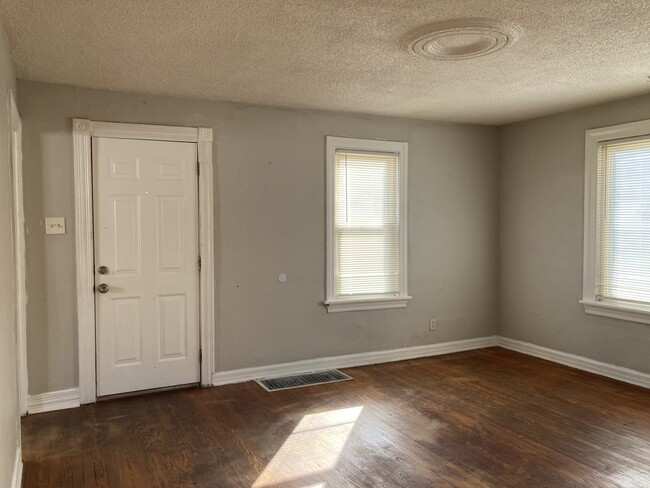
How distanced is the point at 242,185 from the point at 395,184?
154 centimetres

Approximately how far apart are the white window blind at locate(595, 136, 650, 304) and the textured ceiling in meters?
0.51

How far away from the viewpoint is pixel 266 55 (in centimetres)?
305

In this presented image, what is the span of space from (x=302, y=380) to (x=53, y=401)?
1.88 metres

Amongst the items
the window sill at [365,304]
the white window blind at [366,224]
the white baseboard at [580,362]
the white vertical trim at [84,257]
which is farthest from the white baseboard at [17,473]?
the white baseboard at [580,362]

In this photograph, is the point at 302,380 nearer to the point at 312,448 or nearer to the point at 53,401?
the point at 312,448

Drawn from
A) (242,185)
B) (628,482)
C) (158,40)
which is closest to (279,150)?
(242,185)

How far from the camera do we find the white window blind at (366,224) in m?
4.77

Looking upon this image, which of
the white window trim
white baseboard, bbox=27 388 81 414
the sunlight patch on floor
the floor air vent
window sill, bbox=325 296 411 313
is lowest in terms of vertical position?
the sunlight patch on floor

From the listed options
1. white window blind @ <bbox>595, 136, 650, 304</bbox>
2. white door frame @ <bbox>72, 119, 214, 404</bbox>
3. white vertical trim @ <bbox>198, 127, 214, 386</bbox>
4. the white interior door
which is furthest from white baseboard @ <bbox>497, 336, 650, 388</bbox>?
white door frame @ <bbox>72, 119, 214, 404</bbox>

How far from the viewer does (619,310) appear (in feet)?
14.2

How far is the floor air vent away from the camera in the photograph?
13.8ft

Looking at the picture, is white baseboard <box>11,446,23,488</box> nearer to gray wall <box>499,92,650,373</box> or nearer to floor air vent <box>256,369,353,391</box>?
floor air vent <box>256,369,353,391</box>

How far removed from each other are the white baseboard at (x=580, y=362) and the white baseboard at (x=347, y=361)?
275 millimetres

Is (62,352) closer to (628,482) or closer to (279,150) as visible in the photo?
(279,150)
